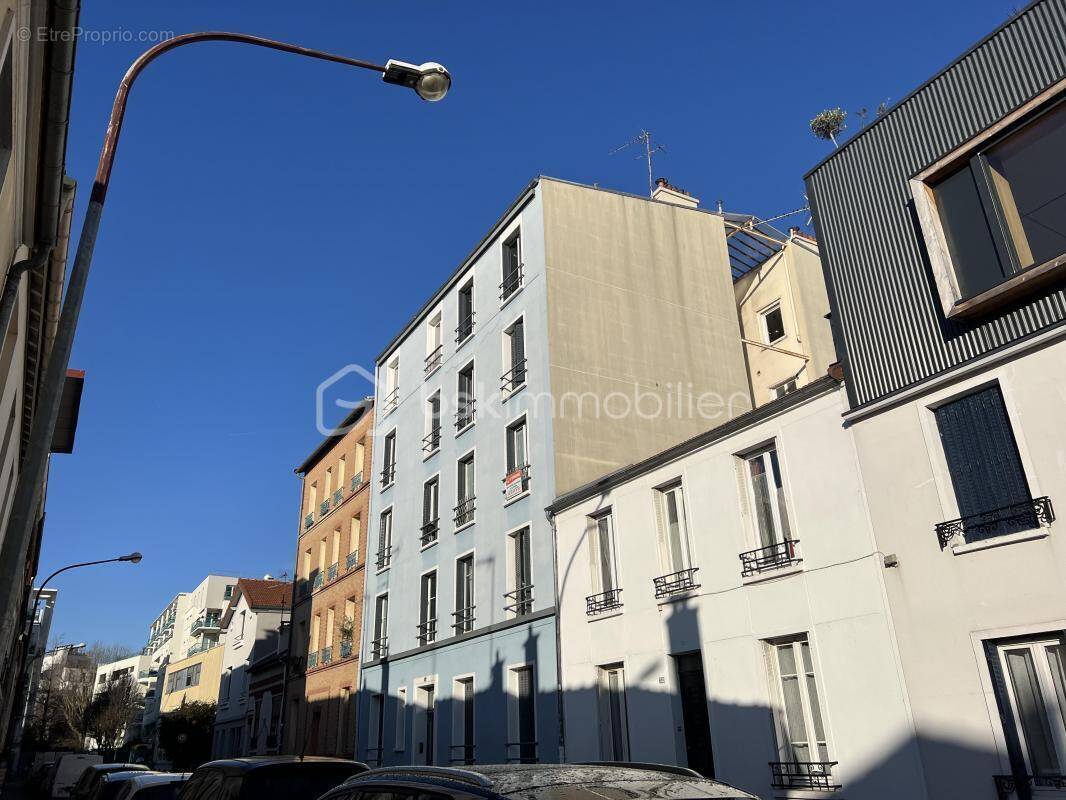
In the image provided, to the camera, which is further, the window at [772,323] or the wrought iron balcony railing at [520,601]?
the window at [772,323]

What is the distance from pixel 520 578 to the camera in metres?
19.8

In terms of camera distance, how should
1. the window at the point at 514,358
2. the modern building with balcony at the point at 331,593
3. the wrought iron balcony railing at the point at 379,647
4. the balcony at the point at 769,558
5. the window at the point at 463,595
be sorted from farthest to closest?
the modern building with balcony at the point at 331,593
the wrought iron balcony railing at the point at 379,647
the window at the point at 514,358
the window at the point at 463,595
the balcony at the point at 769,558

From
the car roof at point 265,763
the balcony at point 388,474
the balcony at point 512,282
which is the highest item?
the balcony at point 512,282

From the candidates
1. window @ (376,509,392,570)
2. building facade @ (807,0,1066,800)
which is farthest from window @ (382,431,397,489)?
building facade @ (807,0,1066,800)

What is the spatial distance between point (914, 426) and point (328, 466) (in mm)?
27705

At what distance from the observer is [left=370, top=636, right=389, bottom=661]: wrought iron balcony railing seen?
2566 centimetres

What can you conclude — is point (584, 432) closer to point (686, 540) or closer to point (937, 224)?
point (686, 540)

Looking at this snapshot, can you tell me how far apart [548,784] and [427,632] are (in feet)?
65.8

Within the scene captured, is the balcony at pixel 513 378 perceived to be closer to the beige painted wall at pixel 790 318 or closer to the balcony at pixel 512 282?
Answer: the balcony at pixel 512 282

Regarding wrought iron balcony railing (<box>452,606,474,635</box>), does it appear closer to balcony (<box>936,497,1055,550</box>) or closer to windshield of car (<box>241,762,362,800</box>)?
balcony (<box>936,497,1055,550</box>)

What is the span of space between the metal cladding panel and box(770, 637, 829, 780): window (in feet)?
13.0

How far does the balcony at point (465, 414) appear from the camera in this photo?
24014 millimetres

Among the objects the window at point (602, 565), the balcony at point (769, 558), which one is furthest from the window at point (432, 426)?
the balcony at point (769, 558)

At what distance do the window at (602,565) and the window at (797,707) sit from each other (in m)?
4.02
